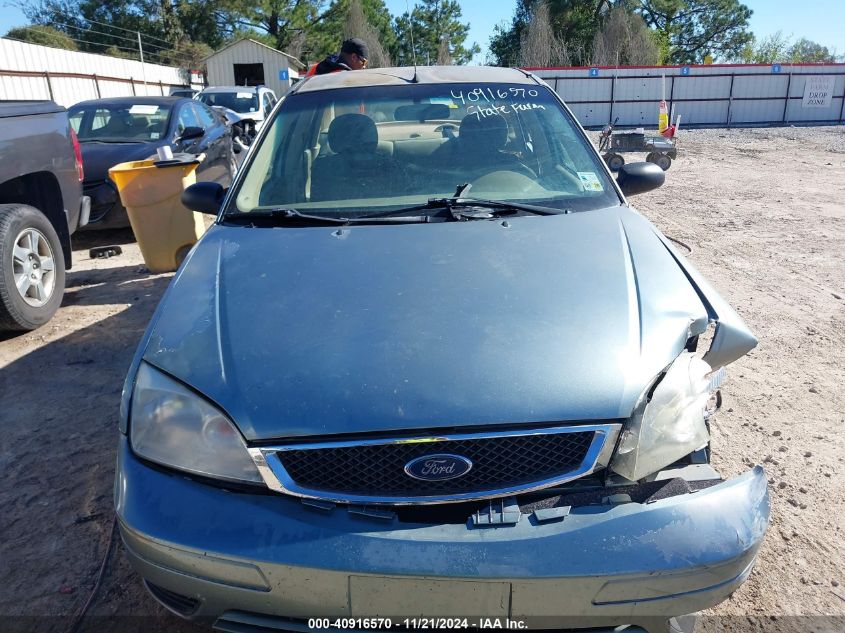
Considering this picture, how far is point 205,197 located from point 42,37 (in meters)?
49.0

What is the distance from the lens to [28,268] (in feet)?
15.5

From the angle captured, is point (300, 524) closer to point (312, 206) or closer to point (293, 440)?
point (293, 440)

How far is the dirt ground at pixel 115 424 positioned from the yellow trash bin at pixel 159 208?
10.8 inches

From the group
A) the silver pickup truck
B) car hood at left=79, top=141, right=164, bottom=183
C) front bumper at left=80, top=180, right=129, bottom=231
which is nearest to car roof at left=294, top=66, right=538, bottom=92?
the silver pickup truck

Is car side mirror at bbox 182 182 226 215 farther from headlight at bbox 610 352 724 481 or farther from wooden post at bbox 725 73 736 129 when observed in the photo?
wooden post at bbox 725 73 736 129

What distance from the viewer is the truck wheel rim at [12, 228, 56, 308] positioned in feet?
15.2

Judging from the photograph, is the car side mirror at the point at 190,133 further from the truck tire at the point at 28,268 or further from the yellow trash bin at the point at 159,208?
the truck tire at the point at 28,268

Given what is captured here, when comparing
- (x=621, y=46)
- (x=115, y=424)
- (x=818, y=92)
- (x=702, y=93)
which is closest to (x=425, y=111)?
(x=115, y=424)

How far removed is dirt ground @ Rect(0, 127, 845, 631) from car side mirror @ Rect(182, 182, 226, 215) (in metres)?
1.26

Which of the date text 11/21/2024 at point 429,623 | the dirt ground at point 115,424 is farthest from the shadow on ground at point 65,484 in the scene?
the date text 11/21/2024 at point 429,623

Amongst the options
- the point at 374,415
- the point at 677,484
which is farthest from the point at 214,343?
the point at 677,484

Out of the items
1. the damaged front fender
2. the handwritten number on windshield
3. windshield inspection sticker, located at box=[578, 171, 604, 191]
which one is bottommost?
the damaged front fender

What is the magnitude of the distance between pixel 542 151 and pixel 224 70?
114 ft

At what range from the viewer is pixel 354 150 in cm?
312
